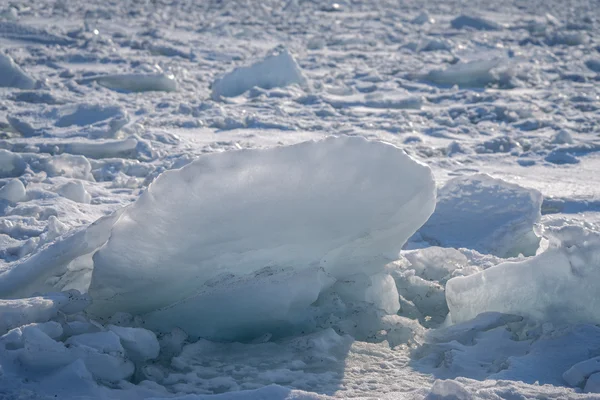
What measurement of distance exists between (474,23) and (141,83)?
7.50 meters

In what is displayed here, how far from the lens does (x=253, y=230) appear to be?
2.32 metres

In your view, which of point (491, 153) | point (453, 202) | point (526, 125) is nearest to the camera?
point (453, 202)

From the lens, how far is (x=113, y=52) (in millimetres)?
8320

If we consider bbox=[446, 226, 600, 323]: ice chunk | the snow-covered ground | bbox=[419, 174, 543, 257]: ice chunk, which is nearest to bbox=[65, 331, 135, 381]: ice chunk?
the snow-covered ground

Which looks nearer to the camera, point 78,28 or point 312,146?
point 312,146

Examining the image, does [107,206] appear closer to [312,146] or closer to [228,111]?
[312,146]

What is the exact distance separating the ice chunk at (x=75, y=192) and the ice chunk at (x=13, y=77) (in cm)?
280

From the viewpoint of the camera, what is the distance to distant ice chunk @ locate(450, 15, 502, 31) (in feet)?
40.6

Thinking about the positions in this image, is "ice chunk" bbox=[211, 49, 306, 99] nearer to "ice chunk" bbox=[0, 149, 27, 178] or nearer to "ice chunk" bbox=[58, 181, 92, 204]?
"ice chunk" bbox=[0, 149, 27, 178]

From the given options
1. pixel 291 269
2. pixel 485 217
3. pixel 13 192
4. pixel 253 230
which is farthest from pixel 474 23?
pixel 253 230

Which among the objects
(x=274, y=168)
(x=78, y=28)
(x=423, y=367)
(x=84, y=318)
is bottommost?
(x=78, y=28)

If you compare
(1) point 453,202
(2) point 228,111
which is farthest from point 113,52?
(1) point 453,202

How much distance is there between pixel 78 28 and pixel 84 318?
7881 mm

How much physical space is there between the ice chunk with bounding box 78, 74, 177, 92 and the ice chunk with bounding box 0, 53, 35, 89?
0.68m
